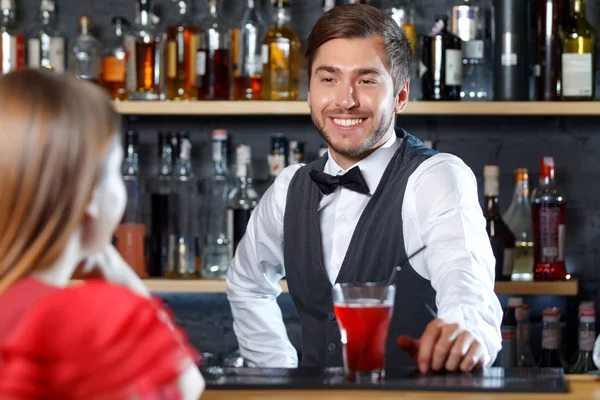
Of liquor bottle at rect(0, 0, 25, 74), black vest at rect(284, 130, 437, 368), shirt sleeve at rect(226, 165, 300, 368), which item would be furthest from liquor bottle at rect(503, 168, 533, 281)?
liquor bottle at rect(0, 0, 25, 74)

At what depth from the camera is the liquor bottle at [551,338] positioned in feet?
7.45

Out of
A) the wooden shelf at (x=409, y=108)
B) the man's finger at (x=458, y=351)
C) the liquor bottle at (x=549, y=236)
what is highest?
the wooden shelf at (x=409, y=108)

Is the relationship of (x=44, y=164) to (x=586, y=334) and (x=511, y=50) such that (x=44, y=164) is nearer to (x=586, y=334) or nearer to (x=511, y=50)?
(x=511, y=50)

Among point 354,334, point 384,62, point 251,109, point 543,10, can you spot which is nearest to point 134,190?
point 251,109

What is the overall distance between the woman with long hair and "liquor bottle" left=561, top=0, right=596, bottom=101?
1.65 metres

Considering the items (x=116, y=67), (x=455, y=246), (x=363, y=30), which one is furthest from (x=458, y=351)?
(x=116, y=67)

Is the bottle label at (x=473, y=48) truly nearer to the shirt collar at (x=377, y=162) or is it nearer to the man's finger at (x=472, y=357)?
the shirt collar at (x=377, y=162)

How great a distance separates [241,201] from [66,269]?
1629mm

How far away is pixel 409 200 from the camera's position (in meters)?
1.79

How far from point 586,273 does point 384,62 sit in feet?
3.25

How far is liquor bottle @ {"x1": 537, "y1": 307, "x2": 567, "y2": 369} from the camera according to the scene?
227 centimetres

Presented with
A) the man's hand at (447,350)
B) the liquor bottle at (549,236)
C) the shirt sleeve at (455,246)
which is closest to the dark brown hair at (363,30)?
the shirt sleeve at (455,246)

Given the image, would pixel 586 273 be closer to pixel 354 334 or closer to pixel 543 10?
pixel 543 10

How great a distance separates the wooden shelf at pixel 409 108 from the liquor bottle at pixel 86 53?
7.3 inches
